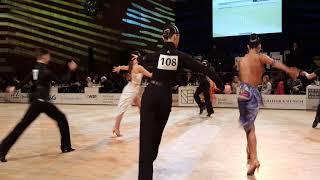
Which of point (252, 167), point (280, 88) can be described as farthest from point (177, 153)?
point (280, 88)

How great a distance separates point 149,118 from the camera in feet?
14.0

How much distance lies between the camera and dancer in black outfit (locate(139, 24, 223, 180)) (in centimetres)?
423

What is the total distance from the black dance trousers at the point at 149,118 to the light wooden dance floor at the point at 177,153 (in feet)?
3.96

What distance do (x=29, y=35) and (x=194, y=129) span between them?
15.2 metres

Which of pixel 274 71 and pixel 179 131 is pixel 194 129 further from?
pixel 274 71

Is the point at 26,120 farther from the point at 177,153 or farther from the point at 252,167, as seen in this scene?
the point at 252,167

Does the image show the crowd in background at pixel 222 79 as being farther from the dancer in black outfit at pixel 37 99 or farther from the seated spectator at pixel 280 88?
the dancer in black outfit at pixel 37 99

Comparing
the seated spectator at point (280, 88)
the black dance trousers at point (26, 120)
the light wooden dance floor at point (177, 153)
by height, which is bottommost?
the light wooden dance floor at point (177, 153)

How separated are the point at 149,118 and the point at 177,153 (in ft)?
9.35

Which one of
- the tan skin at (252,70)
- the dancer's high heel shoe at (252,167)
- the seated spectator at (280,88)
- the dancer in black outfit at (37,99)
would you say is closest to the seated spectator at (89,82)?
the seated spectator at (280,88)

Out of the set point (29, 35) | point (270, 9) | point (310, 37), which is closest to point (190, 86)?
point (270, 9)

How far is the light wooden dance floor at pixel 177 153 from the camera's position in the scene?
557cm

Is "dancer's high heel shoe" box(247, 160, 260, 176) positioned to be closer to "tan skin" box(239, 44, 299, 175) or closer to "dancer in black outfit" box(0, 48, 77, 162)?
"tan skin" box(239, 44, 299, 175)

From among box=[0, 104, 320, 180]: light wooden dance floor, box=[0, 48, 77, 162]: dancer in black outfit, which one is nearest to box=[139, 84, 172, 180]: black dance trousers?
box=[0, 104, 320, 180]: light wooden dance floor
